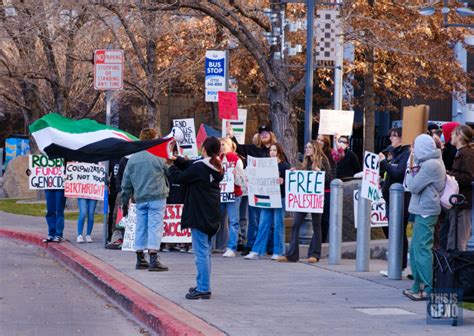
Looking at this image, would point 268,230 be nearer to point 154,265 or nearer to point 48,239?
point 154,265

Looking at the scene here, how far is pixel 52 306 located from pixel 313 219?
501 cm

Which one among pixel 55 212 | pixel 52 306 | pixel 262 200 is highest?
pixel 262 200

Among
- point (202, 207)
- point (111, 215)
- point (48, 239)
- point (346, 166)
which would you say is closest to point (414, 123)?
point (202, 207)

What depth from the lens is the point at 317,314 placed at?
10.5 meters

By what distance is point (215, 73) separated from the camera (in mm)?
19953

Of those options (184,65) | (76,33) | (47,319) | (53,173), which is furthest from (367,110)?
(47,319)

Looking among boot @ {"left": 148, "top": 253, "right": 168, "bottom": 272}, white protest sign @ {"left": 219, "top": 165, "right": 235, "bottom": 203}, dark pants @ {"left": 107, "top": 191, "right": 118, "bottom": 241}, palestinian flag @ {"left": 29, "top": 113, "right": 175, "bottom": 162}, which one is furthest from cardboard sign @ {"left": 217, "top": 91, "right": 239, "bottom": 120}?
boot @ {"left": 148, "top": 253, "right": 168, "bottom": 272}

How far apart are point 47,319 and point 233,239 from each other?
6028 millimetres

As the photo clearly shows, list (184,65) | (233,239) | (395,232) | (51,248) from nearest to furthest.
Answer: (395,232)
(233,239)
(51,248)
(184,65)

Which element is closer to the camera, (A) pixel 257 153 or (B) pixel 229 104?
(A) pixel 257 153

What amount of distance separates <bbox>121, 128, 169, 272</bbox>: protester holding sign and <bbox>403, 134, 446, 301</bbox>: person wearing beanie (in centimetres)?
423

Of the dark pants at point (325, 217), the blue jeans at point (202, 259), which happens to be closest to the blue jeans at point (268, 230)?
the dark pants at point (325, 217)

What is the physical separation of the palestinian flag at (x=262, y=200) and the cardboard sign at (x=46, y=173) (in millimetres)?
4644

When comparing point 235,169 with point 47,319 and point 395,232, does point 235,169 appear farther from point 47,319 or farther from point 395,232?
point 47,319
